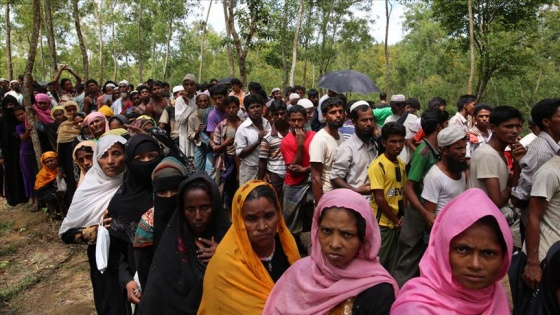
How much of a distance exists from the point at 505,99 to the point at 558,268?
30438 millimetres

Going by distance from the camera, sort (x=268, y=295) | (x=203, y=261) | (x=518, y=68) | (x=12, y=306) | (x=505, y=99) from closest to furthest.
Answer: (x=268, y=295) → (x=203, y=261) → (x=12, y=306) → (x=518, y=68) → (x=505, y=99)

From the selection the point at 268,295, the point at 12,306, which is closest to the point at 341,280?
the point at 268,295

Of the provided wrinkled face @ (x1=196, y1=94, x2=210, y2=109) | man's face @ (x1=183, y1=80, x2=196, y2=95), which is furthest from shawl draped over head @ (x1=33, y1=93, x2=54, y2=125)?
wrinkled face @ (x1=196, y1=94, x2=210, y2=109)

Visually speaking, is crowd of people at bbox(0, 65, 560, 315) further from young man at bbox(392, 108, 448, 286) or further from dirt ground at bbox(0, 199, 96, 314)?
dirt ground at bbox(0, 199, 96, 314)

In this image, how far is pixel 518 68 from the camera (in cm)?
1678

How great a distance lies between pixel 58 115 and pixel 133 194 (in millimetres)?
4527

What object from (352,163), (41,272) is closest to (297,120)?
(352,163)

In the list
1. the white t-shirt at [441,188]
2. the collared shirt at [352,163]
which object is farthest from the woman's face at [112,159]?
the white t-shirt at [441,188]

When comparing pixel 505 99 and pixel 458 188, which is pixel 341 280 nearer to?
pixel 458 188

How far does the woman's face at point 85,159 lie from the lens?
361 cm

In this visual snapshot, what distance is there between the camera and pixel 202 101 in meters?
6.27

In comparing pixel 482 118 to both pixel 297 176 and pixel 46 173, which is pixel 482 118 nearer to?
pixel 297 176

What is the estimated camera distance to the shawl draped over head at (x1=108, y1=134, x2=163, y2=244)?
255 cm

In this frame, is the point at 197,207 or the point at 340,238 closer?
the point at 340,238
